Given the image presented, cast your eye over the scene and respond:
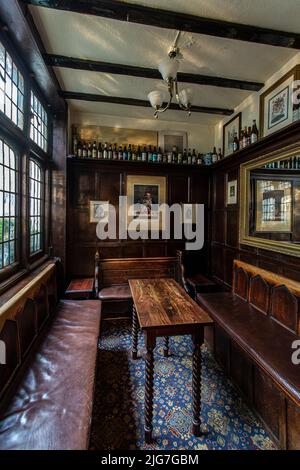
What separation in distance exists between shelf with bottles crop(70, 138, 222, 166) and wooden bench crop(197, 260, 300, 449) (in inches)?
83.1

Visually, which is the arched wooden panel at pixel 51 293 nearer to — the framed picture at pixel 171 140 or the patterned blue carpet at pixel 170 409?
the patterned blue carpet at pixel 170 409

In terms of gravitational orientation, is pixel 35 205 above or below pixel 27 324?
above

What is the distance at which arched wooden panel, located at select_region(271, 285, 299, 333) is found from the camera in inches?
80.3

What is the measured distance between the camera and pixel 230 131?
3.74 meters

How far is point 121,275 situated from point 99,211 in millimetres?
1158

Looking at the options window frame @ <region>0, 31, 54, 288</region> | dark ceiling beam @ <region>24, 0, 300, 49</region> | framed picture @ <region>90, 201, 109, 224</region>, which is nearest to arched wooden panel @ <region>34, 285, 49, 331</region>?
window frame @ <region>0, 31, 54, 288</region>

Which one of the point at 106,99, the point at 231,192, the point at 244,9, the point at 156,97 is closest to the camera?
the point at 244,9

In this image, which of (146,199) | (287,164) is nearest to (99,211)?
(146,199)

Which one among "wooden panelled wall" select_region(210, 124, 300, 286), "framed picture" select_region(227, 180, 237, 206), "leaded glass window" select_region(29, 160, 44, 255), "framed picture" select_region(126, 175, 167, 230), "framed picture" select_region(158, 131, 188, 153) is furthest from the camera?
"framed picture" select_region(158, 131, 188, 153)

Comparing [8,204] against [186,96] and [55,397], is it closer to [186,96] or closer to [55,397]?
[55,397]

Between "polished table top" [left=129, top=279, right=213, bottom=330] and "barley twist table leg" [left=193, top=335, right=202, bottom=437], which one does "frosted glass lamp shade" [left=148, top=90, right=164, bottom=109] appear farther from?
"barley twist table leg" [left=193, top=335, right=202, bottom=437]

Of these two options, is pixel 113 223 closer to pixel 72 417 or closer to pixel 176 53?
pixel 176 53

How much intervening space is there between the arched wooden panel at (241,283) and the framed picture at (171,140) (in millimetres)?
2471

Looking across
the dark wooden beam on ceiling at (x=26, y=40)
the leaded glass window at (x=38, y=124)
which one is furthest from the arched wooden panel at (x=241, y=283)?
the dark wooden beam on ceiling at (x=26, y=40)
